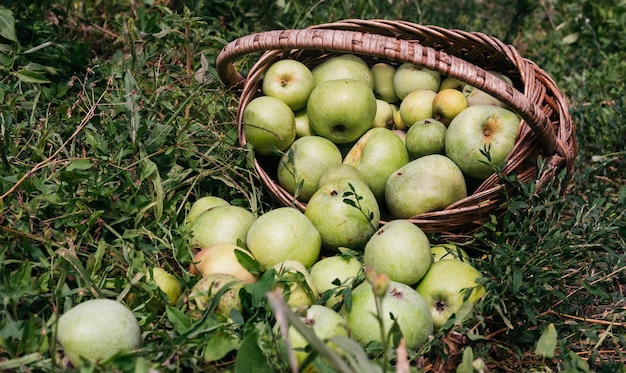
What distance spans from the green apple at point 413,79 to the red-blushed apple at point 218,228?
119 cm

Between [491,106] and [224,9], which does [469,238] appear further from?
[224,9]

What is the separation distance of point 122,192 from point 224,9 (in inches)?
80.1

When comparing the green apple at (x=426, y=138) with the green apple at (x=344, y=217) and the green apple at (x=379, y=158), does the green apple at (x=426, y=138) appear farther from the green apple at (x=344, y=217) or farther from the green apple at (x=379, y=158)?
the green apple at (x=344, y=217)

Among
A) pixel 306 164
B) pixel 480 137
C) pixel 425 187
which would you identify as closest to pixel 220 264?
pixel 306 164

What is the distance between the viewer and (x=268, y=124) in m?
2.96

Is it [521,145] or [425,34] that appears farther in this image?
[425,34]

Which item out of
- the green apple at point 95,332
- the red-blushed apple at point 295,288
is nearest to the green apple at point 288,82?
the red-blushed apple at point 295,288

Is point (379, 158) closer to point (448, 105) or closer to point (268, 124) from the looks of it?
point (448, 105)

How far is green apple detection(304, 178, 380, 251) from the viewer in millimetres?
2584

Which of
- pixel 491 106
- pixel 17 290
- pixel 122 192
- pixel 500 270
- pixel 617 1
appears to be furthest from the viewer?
pixel 617 1

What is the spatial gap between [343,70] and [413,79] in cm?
37

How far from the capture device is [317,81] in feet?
10.9

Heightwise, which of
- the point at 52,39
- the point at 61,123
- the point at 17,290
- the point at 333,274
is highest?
the point at 52,39

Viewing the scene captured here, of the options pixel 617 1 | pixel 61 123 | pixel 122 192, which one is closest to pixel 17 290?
pixel 122 192
